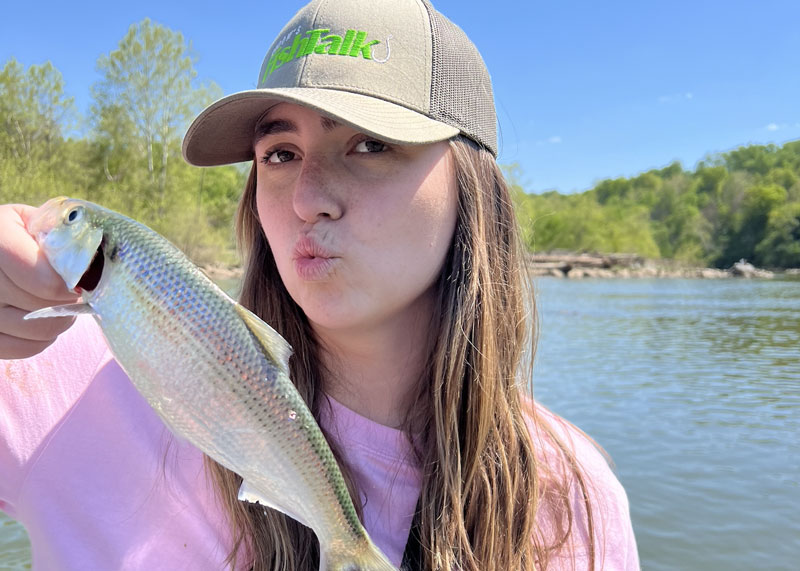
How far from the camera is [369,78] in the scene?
1.74 metres

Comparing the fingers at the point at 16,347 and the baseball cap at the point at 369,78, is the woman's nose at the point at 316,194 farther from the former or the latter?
the fingers at the point at 16,347

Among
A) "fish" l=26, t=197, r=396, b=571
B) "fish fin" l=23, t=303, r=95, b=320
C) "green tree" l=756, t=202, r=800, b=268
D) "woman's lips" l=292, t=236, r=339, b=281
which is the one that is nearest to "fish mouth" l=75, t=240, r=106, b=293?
"fish" l=26, t=197, r=396, b=571

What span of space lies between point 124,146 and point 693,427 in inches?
1414

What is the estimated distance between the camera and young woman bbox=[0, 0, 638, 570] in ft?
5.66

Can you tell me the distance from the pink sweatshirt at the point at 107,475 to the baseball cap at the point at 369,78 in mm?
832

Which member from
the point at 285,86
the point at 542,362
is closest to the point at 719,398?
the point at 542,362

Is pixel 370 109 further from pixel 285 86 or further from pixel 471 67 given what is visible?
pixel 471 67

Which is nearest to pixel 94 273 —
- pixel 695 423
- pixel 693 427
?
pixel 693 427

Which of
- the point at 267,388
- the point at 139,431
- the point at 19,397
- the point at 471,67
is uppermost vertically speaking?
the point at 471,67

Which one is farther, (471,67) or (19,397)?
(471,67)

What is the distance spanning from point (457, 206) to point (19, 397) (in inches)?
56.6

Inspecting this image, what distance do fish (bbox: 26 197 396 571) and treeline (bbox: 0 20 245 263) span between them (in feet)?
108

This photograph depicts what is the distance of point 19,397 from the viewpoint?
176cm

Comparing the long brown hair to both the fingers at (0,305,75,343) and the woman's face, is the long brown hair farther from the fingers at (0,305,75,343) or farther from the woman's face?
the fingers at (0,305,75,343)
